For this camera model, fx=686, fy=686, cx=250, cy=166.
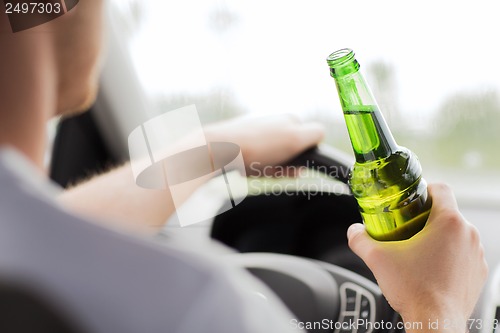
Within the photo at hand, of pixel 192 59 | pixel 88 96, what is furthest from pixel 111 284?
pixel 192 59

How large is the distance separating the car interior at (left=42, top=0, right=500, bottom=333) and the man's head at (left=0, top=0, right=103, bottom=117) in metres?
0.32

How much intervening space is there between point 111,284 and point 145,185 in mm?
715

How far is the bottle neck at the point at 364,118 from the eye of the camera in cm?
68

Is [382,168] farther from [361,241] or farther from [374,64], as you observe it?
[374,64]

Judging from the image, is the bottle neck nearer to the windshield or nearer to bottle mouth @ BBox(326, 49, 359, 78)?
bottle mouth @ BBox(326, 49, 359, 78)

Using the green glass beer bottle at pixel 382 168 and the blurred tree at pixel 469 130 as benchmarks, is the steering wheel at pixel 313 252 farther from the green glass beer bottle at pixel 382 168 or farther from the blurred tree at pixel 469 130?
the blurred tree at pixel 469 130

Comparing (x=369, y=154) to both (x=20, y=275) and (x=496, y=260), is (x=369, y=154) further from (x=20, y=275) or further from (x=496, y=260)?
(x=20, y=275)

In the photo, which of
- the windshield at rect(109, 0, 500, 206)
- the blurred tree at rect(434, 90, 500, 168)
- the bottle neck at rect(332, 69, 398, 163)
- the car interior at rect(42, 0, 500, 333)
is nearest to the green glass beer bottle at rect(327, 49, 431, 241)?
the bottle neck at rect(332, 69, 398, 163)

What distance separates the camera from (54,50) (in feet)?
2.58

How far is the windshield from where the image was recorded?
3.51 ft

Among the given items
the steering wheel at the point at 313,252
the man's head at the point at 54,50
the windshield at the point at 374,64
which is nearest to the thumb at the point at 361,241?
the steering wheel at the point at 313,252

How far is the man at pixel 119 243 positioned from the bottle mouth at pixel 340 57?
16 cm

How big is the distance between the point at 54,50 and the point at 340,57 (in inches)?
13.2

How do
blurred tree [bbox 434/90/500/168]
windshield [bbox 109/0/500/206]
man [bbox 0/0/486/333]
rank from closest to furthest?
man [bbox 0/0/486/333] < windshield [bbox 109/0/500/206] < blurred tree [bbox 434/90/500/168]
